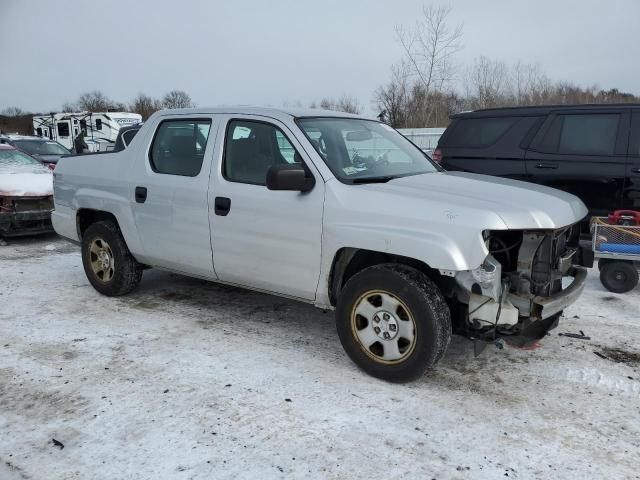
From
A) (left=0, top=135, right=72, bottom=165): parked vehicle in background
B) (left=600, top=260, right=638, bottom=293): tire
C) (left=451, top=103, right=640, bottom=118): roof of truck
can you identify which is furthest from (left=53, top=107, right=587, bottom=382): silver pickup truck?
(left=0, top=135, right=72, bottom=165): parked vehicle in background

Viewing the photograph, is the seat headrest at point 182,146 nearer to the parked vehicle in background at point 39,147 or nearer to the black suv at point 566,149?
the black suv at point 566,149

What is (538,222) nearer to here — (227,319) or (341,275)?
(341,275)

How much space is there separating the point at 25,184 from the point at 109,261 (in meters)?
3.86

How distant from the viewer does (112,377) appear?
365 centimetres

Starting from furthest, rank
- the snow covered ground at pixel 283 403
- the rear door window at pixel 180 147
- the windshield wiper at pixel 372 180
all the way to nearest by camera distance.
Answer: the rear door window at pixel 180 147
the windshield wiper at pixel 372 180
the snow covered ground at pixel 283 403

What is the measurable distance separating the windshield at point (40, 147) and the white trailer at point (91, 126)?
6.41m

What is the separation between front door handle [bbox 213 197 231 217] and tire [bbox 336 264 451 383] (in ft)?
3.93

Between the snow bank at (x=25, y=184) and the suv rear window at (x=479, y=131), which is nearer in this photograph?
the suv rear window at (x=479, y=131)

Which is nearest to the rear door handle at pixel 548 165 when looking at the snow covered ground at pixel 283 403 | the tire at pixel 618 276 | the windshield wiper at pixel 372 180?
the tire at pixel 618 276

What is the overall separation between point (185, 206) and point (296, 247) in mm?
1183

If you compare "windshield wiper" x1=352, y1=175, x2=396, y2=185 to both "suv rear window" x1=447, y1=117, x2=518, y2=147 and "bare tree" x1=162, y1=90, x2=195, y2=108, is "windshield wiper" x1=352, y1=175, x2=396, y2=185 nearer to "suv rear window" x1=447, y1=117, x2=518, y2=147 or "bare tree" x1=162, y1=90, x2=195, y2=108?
"suv rear window" x1=447, y1=117, x2=518, y2=147

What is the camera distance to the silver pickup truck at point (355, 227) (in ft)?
10.9

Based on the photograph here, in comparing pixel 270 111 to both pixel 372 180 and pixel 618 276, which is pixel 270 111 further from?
pixel 618 276

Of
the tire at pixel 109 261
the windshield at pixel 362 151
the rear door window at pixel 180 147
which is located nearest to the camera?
the windshield at pixel 362 151
